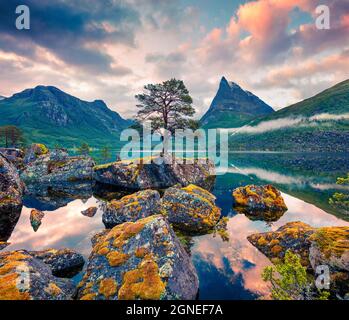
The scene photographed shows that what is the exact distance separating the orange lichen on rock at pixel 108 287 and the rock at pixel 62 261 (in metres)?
4.10

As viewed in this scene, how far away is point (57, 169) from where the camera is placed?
42.8m

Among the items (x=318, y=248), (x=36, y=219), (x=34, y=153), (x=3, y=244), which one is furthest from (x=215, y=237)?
(x=34, y=153)

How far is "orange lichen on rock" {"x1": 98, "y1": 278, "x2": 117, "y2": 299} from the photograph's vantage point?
795 centimetres

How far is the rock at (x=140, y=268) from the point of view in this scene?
25.8ft

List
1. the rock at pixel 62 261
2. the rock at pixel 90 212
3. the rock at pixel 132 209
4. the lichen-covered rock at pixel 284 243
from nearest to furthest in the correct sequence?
the rock at pixel 62 261 < the lichen-covered rock at pixel 284 243 < the rock at pixel 132 209 < the rock at pixel 90 212

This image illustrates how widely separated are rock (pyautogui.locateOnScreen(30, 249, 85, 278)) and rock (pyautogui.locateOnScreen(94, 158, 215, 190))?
23.8 metres

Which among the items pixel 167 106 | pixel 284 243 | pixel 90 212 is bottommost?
pixel 90 212

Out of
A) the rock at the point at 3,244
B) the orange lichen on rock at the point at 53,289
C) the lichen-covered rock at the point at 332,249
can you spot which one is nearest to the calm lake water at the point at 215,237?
the rock at the point at 3,244

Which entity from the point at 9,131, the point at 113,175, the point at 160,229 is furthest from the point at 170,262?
the point at 9,131

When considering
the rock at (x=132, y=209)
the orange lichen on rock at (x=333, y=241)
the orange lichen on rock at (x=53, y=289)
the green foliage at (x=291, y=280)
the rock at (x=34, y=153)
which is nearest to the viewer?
the green foliage at (x=291, y=280)

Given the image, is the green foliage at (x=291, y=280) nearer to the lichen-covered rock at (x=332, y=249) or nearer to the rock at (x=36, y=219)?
the lichen-covered rock at (x=332, y=249)

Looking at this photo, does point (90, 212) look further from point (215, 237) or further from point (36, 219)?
point (215, 237)

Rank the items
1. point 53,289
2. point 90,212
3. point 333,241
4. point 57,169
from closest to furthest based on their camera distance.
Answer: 1. point 53,289
2. point 333,241
3. point 90,212
4. point 57,169

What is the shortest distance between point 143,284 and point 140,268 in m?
0.77
